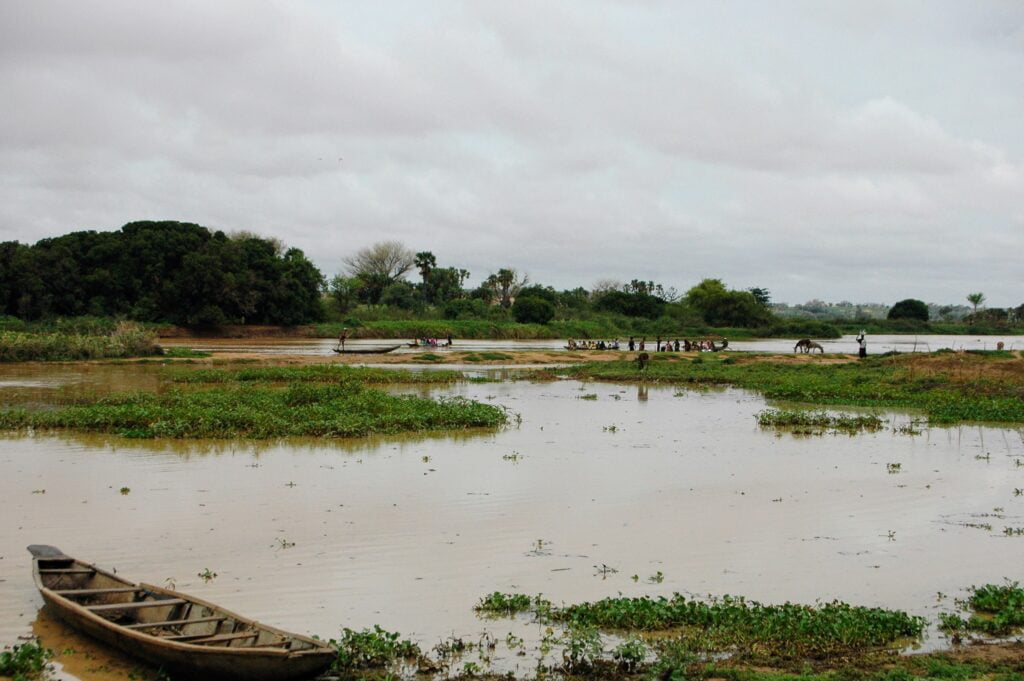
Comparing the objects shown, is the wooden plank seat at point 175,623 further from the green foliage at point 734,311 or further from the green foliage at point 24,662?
the green foliage at point 734,311

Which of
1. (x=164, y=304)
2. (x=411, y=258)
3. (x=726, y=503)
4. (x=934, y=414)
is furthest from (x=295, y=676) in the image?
(x=411, y=258)

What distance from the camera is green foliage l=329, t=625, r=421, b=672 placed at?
7.33m

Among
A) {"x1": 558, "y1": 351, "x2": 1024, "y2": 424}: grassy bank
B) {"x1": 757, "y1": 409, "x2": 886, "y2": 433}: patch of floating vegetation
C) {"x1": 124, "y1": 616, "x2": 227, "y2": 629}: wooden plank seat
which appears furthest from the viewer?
{"x1": 558, "y1": 351, "x2": 1024, "y2": 424}: grassy bank

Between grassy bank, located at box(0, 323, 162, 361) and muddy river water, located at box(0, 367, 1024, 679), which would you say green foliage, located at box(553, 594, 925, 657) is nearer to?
muddy river water, located at box(0, 367, 1024, 679)

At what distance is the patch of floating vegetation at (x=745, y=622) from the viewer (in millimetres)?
7797

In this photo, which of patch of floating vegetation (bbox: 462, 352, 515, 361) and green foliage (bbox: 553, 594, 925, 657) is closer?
green foliage (bbox: 553, 594, 925, 657)

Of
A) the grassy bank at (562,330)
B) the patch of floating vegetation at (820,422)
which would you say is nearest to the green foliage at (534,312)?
the grassy bank at (562,330)

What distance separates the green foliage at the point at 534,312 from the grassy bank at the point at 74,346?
1644 inches

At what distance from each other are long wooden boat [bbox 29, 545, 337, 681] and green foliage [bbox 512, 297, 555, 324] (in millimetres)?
72195

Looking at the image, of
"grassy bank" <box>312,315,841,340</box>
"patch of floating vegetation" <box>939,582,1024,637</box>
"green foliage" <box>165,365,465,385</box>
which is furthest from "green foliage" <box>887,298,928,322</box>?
"patch of floating vegetation" <box>939,582,1024,637</box>

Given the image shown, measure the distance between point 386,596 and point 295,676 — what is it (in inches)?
93.6

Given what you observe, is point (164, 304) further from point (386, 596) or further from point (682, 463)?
point (386, 596)

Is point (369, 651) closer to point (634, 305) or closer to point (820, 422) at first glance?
point (820, 422)

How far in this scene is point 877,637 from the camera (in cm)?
798
